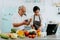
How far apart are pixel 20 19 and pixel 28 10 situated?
0.10 metres

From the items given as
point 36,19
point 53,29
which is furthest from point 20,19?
point 53,29

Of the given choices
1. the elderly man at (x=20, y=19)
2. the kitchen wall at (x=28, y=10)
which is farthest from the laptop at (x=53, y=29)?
the elderly man at (x=20, y=19)

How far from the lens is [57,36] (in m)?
Result: 1.51

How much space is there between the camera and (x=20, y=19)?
5.02 feet

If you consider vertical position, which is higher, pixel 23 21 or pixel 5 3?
pixel 5 3

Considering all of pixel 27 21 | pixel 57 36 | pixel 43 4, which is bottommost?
pixel 57 36

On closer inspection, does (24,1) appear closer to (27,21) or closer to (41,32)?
(27,21)

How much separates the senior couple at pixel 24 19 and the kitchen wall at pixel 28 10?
30mm

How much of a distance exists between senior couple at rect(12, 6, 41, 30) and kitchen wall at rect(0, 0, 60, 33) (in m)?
0.03

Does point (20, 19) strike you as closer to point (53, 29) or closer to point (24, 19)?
point (24, 19)

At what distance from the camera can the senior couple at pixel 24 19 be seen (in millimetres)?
1528

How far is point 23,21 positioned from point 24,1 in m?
0.17

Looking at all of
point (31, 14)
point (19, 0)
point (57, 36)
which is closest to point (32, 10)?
point (31, 14)

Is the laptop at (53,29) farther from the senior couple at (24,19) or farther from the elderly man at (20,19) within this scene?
the elderly man at (20,19)
